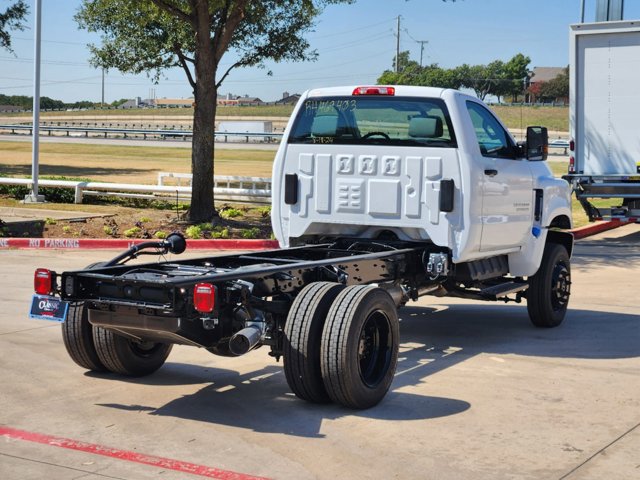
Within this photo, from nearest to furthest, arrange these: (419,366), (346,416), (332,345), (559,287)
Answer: (332,345) < (346,416) < (419,366) < (559,287)

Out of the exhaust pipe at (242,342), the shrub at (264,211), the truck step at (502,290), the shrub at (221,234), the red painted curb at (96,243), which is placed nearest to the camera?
the exhaust pipe at (242,342)

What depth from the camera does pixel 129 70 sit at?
2200 centimetres

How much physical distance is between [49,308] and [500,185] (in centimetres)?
433

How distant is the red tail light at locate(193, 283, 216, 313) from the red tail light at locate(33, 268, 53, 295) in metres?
1.26

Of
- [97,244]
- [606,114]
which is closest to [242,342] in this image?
[97,244]

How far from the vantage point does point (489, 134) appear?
9.63m

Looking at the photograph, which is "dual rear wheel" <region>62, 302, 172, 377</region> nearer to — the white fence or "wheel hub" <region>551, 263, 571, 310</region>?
"wheel hub" <region>551, 263, 571, 310</region>

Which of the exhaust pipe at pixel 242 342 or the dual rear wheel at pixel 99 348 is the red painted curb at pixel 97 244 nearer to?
the dual rear wheel at pixel 99 348

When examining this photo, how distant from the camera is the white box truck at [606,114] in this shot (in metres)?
18.1

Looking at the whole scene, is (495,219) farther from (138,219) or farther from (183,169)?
(183,169)

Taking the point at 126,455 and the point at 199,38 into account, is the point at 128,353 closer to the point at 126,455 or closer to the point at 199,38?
the point at 126,455

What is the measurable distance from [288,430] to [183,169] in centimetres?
3010

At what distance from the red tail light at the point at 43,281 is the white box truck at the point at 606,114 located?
510 inches

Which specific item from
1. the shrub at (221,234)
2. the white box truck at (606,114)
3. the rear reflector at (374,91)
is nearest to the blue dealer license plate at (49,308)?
the rear reflector at (374,91)
